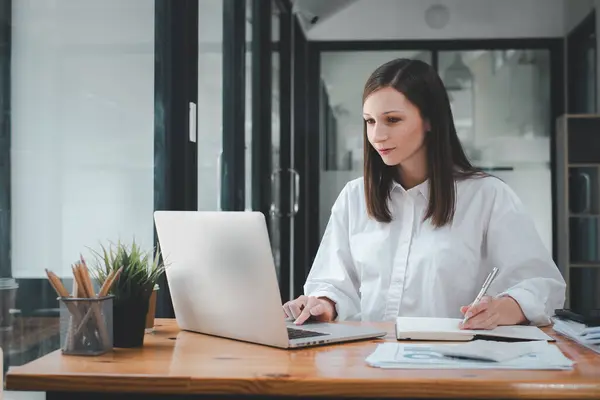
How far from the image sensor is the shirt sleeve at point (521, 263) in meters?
1.83

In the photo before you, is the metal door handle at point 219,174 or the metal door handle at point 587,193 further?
the metal door handle at point 587,193

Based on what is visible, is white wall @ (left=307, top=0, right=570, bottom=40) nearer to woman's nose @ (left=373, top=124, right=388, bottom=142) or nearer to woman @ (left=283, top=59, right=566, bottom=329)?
woman @ (left=283, top=59, right=566, bottom=329)

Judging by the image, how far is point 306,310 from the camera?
1.76 m

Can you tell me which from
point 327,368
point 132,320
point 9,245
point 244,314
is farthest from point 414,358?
point 9,245

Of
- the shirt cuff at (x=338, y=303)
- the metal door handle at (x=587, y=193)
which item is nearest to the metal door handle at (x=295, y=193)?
the metal door handle at (x=587, y=193)

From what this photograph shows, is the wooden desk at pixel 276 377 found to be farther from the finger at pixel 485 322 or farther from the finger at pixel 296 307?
the finger at pixel 296 307

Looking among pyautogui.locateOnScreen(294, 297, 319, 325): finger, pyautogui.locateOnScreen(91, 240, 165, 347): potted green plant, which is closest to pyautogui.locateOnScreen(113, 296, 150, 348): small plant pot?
pyautogui.locateOnScreen(91, 240, 165, 347): potted green plant

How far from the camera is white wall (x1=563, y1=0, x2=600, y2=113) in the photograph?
559 cm

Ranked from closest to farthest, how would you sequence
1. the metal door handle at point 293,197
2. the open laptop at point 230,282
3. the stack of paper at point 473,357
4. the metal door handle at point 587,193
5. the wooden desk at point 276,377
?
the wooden desk at point 276,377, the stack of paper at point 473,357, the open laptop at point 230,282, the metal door handle at point 293,197, the metal door handle at point 587,193

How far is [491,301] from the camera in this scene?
1.68m

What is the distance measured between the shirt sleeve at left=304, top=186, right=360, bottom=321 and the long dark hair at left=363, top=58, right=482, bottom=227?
101 millimetres

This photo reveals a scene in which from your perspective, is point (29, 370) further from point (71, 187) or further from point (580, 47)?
point (580, 47)

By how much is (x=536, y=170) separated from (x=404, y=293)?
4.57 meters

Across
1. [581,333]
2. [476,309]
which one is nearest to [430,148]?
[476,309]
